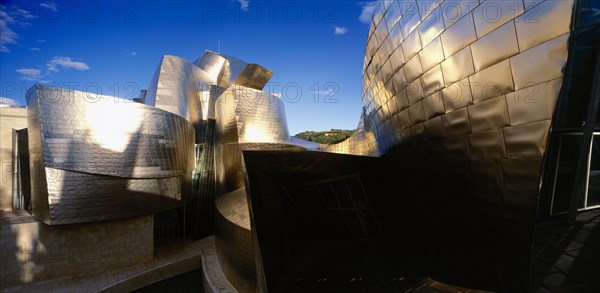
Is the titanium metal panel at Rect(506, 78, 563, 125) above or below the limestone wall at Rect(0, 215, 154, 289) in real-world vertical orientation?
above

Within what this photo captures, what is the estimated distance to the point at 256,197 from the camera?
4449mm

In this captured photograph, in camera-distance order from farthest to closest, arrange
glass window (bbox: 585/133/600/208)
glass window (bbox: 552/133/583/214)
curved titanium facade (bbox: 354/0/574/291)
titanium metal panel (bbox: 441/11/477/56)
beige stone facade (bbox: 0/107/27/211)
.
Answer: beige stone facade (bbox: 0/107/27/211) < glass window (bbox: 585/133/600/208) < glass window (bbox: 552/133/583/214) < titanium metal panel (bbox: 441/11/477/56) < curved titanium facade (bbox: 354/0/574/291)

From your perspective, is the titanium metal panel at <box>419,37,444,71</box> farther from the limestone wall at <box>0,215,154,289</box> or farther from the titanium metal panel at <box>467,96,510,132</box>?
the limestone wall at <box>0,215,154,289</box>

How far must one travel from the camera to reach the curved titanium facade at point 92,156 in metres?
10.0

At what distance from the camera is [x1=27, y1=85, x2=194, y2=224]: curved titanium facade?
32.9ft

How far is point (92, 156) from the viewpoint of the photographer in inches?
416

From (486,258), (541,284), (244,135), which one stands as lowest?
(541,284)

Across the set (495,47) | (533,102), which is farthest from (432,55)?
(533,102)

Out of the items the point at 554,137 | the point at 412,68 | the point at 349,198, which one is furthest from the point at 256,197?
the point at 554,137

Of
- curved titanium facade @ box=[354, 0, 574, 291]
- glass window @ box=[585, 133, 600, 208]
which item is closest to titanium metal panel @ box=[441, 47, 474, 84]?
curved titanium facade @ box=[354, 0, 574, 291]

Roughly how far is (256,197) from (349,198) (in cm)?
207

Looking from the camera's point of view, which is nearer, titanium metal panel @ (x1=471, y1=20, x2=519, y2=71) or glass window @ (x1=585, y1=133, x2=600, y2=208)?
titanium metal panel @ (x1=471, y1=20, x2=519, y2=71)

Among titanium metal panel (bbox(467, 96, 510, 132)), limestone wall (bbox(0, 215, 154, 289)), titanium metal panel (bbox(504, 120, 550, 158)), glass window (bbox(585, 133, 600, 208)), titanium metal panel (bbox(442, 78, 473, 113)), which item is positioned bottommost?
limestone wall (bbox(0, 215, 154, 289))

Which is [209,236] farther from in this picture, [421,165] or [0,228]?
[421,165]
